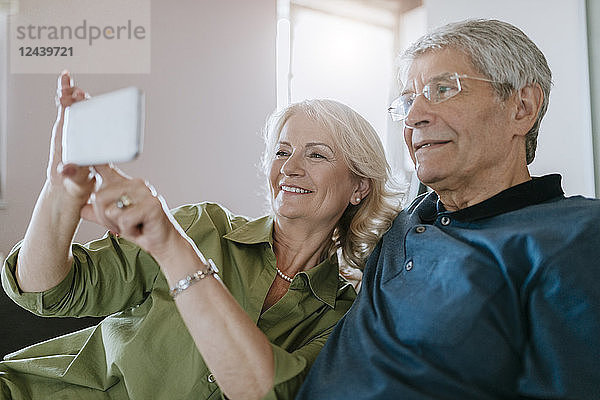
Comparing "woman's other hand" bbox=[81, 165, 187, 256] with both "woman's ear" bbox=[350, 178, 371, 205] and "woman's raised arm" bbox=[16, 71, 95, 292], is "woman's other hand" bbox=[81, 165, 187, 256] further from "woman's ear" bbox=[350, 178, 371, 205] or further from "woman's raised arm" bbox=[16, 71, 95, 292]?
"woman's ear" bbox=[350, 178, 371, 205]

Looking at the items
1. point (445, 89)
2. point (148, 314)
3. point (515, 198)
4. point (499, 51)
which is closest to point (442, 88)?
point (445, 89)

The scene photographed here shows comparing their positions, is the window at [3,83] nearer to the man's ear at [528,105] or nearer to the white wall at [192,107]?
the white wall at [192,107]

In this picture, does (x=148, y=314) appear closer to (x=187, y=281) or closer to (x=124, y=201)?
(x=187, y=281)

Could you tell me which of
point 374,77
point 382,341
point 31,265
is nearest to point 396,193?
point 382,341

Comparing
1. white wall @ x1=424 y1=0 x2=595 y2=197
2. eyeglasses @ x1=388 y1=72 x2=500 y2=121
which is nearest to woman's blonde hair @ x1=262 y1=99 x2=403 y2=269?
eyeglasses @ x1=388 y1=72 x2=500 y2=121

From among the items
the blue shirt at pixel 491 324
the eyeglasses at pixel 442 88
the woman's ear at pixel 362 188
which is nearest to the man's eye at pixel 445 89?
the eyeglasses at pixel 442 88

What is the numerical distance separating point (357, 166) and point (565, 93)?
1.19 meters

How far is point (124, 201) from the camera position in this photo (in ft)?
3.02

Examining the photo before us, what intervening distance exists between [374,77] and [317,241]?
2.11 meters

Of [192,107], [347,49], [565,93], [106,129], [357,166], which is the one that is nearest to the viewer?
[106,129]

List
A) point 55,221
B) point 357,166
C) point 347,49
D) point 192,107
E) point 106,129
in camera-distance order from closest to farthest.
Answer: point 106,129
point 55,221
point 357,166
point 192,107
point 347,49

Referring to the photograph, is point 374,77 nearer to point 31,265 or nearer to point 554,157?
point 554,157

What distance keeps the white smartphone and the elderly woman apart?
52 mm

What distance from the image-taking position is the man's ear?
4.30ft
